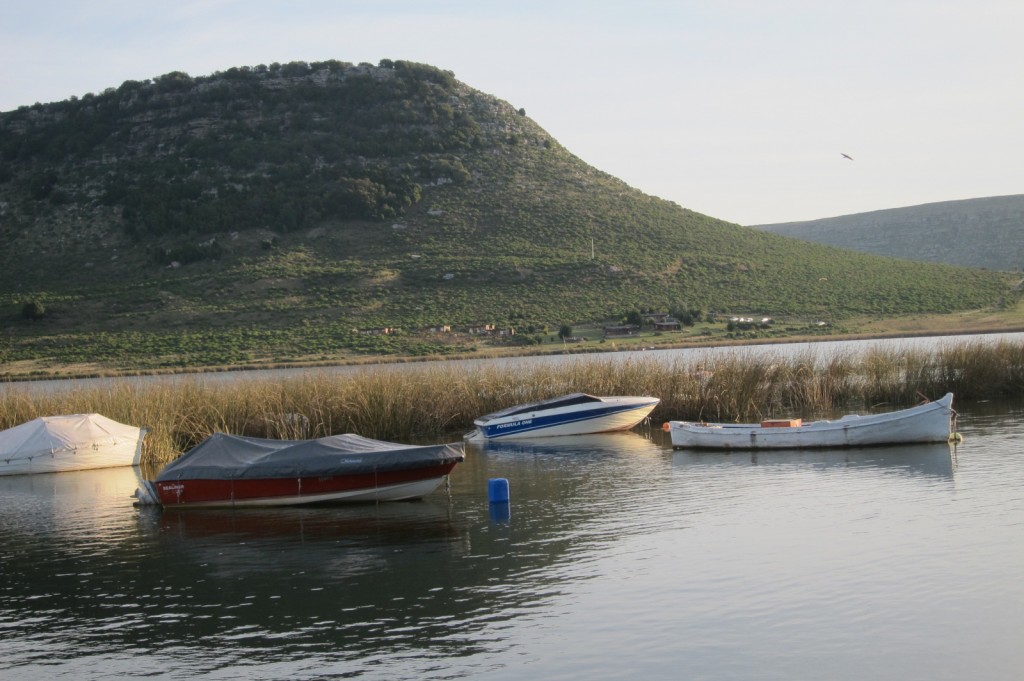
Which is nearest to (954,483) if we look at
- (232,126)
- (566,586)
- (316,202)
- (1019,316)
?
(566,586)

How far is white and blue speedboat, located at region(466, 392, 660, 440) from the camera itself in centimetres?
3084

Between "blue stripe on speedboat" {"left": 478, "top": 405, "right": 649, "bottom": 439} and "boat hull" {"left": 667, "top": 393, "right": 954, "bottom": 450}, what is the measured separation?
19.7ft

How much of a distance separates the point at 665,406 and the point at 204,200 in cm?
6708

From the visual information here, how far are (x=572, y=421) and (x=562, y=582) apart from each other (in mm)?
17183

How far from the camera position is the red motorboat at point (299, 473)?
20.6m

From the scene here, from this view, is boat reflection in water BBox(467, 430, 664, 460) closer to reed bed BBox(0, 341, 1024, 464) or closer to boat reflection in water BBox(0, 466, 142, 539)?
reed bed BBox(0, 341, 1024, 464)

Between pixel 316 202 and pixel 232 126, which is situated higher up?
pixel 232 126

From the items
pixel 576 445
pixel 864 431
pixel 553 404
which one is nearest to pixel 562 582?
pixel 864 431

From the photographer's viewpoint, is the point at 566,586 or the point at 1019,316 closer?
the point at 566,586

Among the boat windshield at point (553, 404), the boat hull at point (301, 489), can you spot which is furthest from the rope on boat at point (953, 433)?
the boat hull at point (301, 489)

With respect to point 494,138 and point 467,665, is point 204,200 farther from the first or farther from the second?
point 467,665

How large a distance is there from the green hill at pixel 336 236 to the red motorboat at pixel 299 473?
39217 mm

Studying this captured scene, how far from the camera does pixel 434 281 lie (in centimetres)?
7556

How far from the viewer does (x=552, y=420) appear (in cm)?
3119
